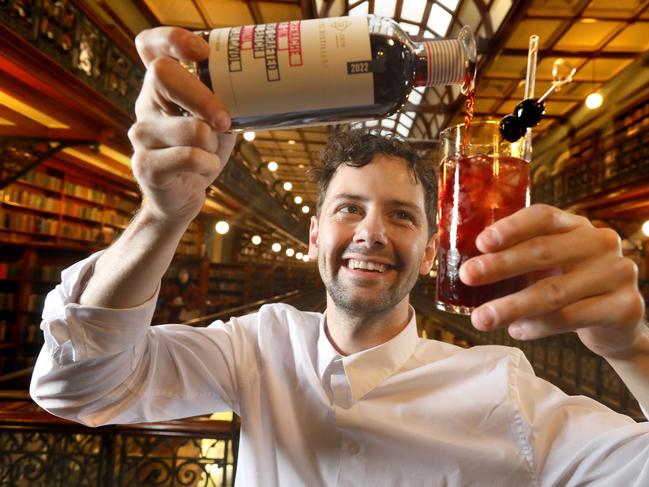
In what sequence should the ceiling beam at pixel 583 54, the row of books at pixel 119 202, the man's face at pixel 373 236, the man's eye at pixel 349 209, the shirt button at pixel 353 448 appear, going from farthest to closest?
the row of books at pixel 119 202 → the ceiling beam at pixel 583 54 → the man's eye at pixel 349 209 → the man's face at pixel 373 236 → the shirt button at pixel 353 448

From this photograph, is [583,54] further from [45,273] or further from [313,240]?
[45,273]

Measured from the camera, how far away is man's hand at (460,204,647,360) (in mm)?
691

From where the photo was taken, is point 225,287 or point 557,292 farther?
point 225,287

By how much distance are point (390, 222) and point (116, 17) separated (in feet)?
22.0

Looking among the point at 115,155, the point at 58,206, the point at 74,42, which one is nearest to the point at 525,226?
the point at 74,42

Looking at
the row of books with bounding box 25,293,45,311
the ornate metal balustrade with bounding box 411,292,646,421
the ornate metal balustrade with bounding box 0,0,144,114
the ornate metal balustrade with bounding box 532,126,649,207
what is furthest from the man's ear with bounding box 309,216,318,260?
the ornate metal balustrade with bounding box 532,126,649,207

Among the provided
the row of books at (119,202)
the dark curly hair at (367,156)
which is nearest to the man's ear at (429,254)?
the dark curly hair at (367,156)

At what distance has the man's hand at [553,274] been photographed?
691 mm

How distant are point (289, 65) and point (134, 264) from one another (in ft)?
1.68

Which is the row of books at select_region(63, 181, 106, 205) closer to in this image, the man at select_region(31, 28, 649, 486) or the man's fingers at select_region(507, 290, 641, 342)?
the man at select_region(31, 28, 649, 486)

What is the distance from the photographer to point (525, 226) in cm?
71

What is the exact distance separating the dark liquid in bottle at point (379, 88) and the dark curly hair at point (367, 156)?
0.65 meters

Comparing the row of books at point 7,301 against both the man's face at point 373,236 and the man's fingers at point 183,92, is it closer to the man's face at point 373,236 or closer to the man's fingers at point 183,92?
the man's face at point 373,236

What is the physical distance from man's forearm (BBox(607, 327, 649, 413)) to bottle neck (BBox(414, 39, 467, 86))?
0.58m
